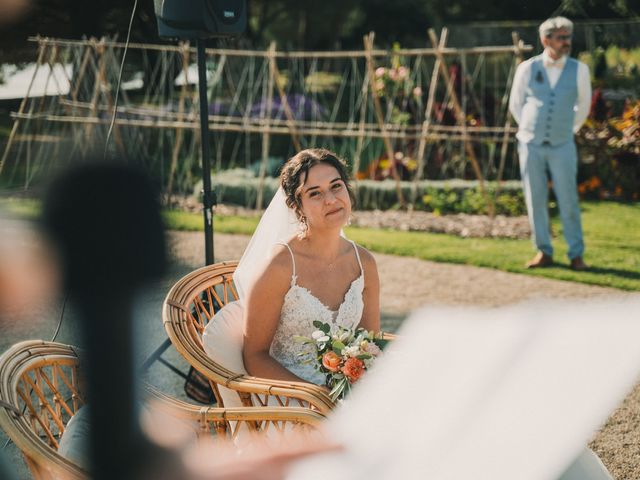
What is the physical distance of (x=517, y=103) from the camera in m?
6.86

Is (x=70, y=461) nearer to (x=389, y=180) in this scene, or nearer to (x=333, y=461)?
(x=333, y=461)

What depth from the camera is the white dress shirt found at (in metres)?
6.57

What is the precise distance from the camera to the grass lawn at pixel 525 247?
644cm

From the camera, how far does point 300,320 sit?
118 inches

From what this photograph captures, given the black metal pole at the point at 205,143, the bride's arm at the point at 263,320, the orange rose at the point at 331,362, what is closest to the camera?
the orange rose at the point at 331,362

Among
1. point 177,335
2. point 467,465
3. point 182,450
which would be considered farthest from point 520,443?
point 182,450

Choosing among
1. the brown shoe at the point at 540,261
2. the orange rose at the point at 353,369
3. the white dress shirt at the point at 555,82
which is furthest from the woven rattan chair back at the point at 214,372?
the white dress shirt at the point at 555,82

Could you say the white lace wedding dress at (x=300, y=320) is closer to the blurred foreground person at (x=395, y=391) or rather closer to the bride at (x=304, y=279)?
the bride at (x=304, y=279)

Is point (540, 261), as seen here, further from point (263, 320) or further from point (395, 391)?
point (395, 391)

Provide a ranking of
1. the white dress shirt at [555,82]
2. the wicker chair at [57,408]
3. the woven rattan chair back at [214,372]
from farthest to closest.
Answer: the white dress shirt at [555,82] → the woven rattan chair back at [214,372] → the wicker chair at [57,408]

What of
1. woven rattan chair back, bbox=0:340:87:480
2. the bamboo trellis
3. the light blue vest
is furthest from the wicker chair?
the bamboo trellis

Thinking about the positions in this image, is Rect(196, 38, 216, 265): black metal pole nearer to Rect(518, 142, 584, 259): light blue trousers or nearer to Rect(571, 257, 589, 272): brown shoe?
Rect(518, 142, 584, 259): light blue trousers

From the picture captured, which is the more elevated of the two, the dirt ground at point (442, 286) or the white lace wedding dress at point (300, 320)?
the white lace wedding dress at point (300, 320)

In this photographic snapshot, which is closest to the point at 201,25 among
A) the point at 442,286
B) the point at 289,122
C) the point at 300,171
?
the point at 300,171
